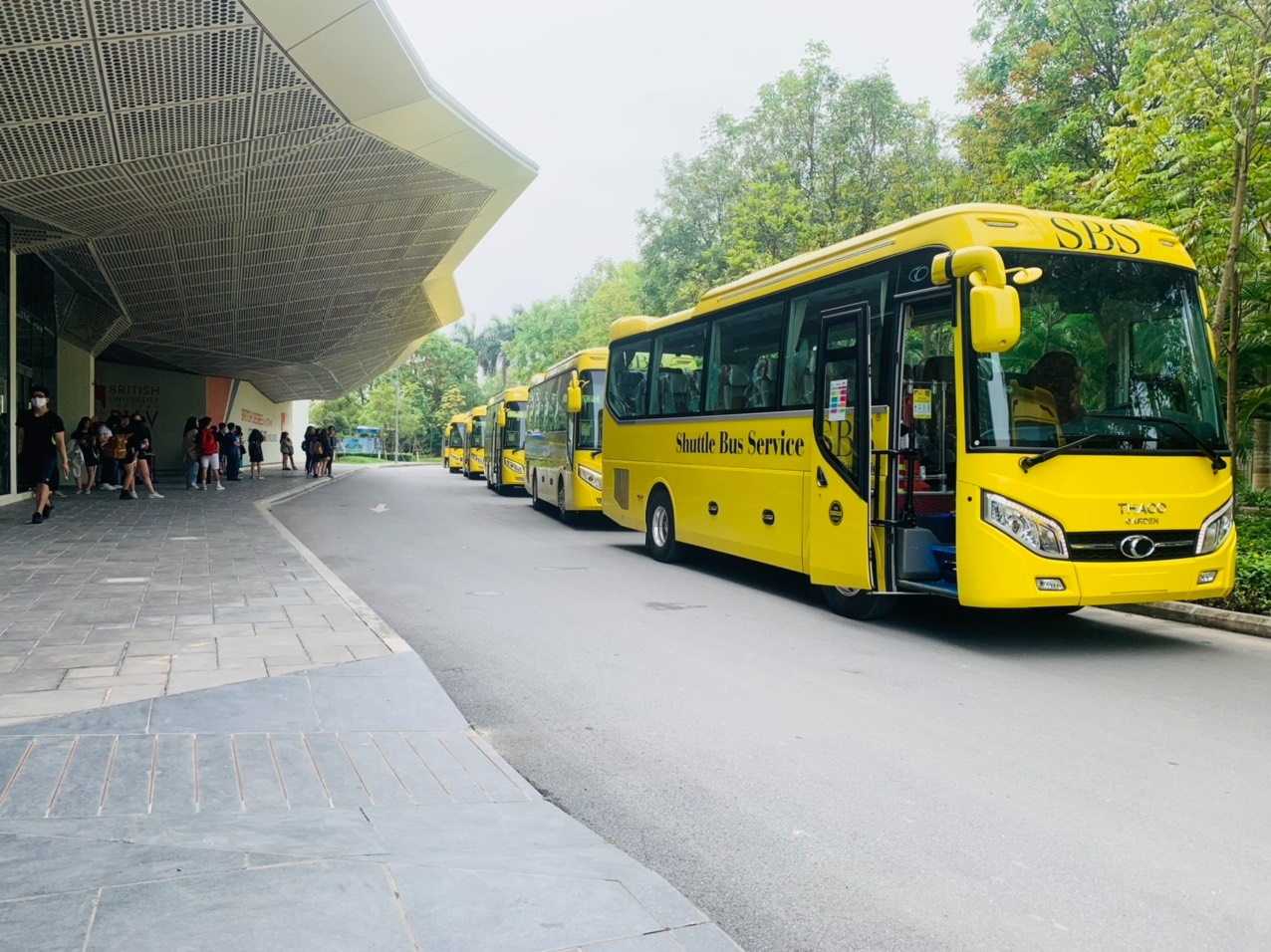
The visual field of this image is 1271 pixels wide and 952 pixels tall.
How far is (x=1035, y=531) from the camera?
24.4ft

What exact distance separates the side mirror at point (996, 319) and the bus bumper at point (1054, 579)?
4.50ft

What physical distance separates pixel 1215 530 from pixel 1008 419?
75.0 inches

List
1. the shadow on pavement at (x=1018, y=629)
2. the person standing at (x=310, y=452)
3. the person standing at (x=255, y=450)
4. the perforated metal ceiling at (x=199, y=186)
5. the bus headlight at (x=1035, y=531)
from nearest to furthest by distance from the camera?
1. the bus headlight at (x=1035, y=531)
2. the shadow on pavement at (x=1018, y=629)
3. the perforated metal ceiling at (x=199, y=186)
4. the person standing at (x=255, y=450)
5. the person standing at (x=310, y=452)

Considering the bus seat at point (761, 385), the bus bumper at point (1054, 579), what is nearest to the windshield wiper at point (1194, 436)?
the bus bumper at point (1054, 579)

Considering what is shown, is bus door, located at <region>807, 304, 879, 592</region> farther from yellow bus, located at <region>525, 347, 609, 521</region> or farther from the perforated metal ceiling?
yellow bus, located at <region>525, 347, 609, 521</region>

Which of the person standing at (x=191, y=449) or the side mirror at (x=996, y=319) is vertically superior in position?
the side mirror at (x=996, y=319)

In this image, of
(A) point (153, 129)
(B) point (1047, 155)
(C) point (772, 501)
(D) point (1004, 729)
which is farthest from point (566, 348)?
(D) point (1004, 729)

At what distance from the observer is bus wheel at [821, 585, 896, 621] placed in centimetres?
908

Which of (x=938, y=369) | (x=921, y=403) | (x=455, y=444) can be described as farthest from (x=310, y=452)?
(x=938, y=369)

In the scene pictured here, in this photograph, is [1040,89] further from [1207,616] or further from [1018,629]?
[1018,629]

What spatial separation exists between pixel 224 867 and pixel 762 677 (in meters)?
4.15

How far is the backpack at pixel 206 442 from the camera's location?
27.3m

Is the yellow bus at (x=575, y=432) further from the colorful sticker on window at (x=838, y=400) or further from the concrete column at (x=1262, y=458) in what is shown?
the concrete column at (x=1262, y=458)

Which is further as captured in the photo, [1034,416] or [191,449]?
[191,449]
